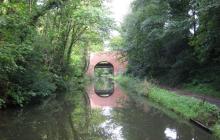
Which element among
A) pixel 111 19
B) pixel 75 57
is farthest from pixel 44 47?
pixel 75 57

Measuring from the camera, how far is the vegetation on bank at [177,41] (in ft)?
60.7

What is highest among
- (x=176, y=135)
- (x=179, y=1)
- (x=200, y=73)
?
(x=179, y=1)

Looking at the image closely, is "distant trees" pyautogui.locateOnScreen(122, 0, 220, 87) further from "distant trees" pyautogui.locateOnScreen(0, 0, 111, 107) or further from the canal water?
the canal water

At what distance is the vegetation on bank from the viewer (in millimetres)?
18494

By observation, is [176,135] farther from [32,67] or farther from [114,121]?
[32,67]

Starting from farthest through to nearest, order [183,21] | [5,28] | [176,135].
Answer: [183,21] → [5,28] → [176,135]

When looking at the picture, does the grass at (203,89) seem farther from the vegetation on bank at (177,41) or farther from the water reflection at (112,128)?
the water reflection at (112,128)

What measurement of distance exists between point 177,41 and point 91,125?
13.4m

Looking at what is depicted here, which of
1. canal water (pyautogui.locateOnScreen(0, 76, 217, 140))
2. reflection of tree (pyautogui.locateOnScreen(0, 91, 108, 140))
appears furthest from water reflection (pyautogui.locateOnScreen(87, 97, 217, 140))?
reflection of tree (pyautogui.locateOnScreen(0, 91, 108, 140))

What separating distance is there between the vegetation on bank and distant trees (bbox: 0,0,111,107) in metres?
3.52

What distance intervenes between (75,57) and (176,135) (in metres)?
31.1

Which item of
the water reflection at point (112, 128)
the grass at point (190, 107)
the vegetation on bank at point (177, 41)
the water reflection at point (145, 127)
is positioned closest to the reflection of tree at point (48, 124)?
the water reflection at point (112, 128)

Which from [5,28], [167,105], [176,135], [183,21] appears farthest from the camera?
[183,21]

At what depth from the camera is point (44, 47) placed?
882 inches
